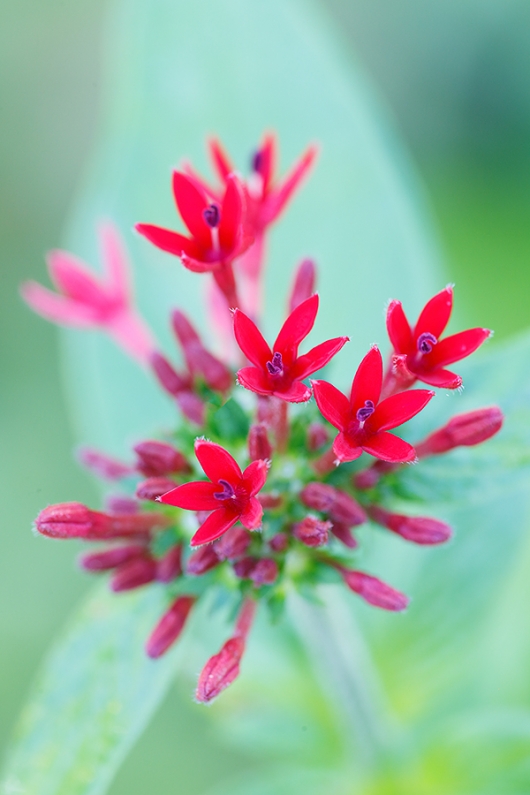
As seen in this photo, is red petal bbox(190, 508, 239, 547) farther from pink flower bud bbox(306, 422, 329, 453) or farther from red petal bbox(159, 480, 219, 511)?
pink flower bud bbox(306, 422, 329, 453)

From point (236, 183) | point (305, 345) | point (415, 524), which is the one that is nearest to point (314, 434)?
point (415, 524)

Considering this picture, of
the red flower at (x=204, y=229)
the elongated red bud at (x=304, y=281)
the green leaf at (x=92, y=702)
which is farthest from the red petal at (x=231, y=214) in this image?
the green leaf at (x=92, y=702)

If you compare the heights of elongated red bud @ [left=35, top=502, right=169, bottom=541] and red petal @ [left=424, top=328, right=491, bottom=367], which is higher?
elongated red bud @ [left=35, top=502, right=169, bottom=541]

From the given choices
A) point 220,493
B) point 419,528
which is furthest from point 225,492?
point 419,528

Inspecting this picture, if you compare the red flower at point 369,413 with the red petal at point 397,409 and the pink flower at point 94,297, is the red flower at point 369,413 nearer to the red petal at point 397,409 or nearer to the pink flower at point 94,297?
the red petal at point 397,409

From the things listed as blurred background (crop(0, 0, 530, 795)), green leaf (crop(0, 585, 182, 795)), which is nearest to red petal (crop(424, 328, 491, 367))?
green leaf (crop(0, 585, 182, 795))
